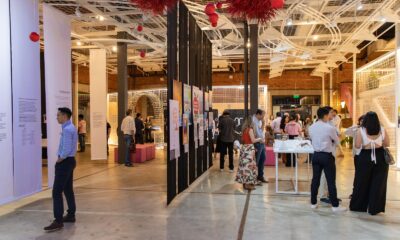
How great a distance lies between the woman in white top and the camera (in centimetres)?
476

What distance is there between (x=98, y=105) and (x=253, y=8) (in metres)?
9.55

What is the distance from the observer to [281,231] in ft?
13.8

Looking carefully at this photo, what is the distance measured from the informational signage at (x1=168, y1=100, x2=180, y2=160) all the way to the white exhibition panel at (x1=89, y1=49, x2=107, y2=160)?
20.7ft

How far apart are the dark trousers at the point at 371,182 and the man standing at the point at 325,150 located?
1.02ft

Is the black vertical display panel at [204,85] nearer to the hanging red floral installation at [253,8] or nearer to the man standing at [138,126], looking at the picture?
the man standing at [138,126]

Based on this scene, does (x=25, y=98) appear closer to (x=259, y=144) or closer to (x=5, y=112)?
(x=5, y=112)

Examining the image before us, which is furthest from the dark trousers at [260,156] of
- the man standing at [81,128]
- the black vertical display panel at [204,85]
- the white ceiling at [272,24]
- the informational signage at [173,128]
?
the man standing at [81,128]

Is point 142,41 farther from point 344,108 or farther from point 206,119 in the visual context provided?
point 344,108

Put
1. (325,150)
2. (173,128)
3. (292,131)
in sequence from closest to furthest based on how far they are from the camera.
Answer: (325,150)
(173,128)
(292,131)

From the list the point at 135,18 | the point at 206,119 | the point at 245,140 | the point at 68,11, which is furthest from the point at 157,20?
the point at 245,140

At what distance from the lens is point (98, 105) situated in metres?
11.5

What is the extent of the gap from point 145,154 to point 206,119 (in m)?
3.18

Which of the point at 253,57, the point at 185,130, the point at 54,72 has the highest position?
the point at 253,57

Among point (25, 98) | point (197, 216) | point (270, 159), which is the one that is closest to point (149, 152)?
point (270, 159)
